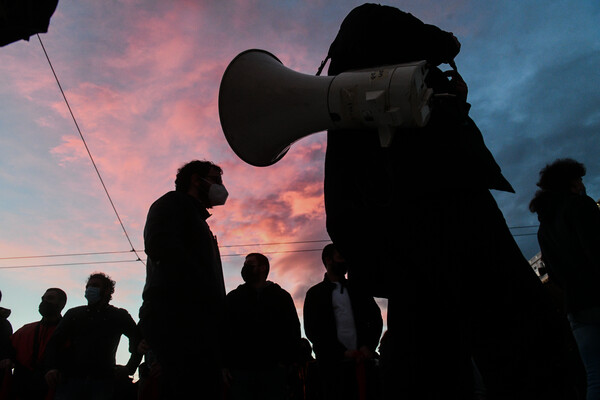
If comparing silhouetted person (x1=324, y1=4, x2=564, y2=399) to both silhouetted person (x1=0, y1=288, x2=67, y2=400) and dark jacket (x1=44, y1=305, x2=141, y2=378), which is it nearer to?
dark jacket (x1=44, y1=305, x2=141, y2=378)

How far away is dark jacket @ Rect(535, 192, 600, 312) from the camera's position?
241 centimetres

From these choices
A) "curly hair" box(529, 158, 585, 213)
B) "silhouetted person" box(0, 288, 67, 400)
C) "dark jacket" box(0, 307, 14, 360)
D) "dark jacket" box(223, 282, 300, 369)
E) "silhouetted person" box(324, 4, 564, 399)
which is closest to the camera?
"silhouetted person" box(324, 4, 564, 399)

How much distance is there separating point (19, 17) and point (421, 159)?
39.1 inches

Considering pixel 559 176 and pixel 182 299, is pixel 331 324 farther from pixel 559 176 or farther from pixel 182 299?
pixel 559 176

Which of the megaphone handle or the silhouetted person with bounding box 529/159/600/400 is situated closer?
the megaphone handle

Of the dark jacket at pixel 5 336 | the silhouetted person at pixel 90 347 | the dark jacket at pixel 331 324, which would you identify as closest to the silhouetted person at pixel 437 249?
the dark jacket at pixel 331 324

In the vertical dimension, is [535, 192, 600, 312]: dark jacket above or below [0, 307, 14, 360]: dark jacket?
below

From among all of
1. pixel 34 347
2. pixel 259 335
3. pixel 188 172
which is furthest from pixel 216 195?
pixel 34 347

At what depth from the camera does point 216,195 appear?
304 centimetres

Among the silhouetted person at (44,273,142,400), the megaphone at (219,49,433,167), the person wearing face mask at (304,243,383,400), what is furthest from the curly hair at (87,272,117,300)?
the megaphone at (219,49,433,167)

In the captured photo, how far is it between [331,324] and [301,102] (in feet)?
9.50

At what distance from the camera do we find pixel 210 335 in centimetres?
228

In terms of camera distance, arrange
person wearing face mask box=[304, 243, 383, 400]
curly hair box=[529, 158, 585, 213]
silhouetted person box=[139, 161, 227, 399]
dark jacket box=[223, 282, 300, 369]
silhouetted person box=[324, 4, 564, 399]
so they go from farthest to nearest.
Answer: dark jacket box=[223, 282, 300, 369] → person wearing face mask box=[304, 243, 383, 400] → curly hair box=[529, 158, 585, 213] → silhouetted person box=[139, 161, 227, 399] → silhouetted person box=[324, 4, 564, 399]

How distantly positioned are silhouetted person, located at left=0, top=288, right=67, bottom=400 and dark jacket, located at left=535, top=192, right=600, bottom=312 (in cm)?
489
